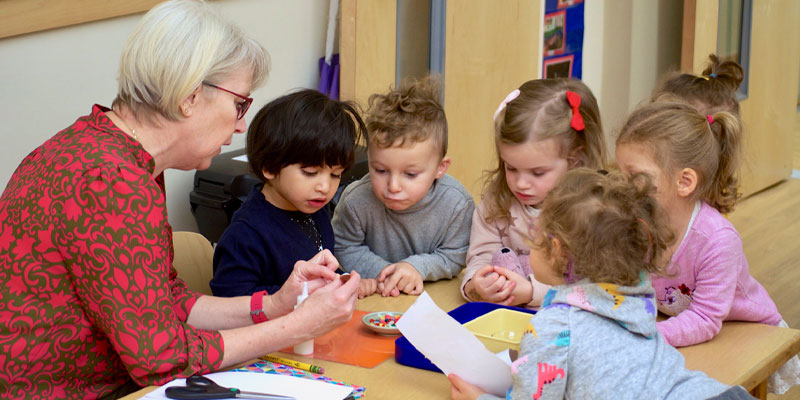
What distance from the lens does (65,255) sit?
134 centimetres

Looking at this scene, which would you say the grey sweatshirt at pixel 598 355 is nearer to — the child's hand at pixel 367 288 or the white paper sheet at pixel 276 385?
the white paper sheet at pixel 276 385

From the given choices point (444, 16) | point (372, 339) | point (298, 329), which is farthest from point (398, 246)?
point (444, 16)

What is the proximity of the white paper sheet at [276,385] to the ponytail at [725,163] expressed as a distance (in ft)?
2.96

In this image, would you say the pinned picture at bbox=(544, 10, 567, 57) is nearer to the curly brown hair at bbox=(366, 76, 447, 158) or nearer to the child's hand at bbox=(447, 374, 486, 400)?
the curly brown hair at bbox=(366, 76, 447, 158)

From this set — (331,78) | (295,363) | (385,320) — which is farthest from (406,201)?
(331,78)

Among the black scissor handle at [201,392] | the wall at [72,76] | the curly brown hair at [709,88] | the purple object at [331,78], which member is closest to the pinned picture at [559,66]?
the purple object at [331,78]

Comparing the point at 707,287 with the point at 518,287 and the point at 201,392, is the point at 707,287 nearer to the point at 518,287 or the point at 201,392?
the point at 518,287

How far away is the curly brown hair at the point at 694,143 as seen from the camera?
1747 mm

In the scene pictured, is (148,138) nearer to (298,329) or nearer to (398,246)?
(298,329)

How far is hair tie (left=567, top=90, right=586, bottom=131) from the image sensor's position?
6.80 ft

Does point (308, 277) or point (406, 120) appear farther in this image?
point (406, 120)

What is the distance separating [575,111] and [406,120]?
42 centimetres

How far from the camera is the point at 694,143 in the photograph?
5.78 feet

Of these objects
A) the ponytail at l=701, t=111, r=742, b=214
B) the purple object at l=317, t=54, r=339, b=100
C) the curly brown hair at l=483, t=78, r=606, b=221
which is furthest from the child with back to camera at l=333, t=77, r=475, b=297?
the purple object at l=317, t=54, r=339, b=100
